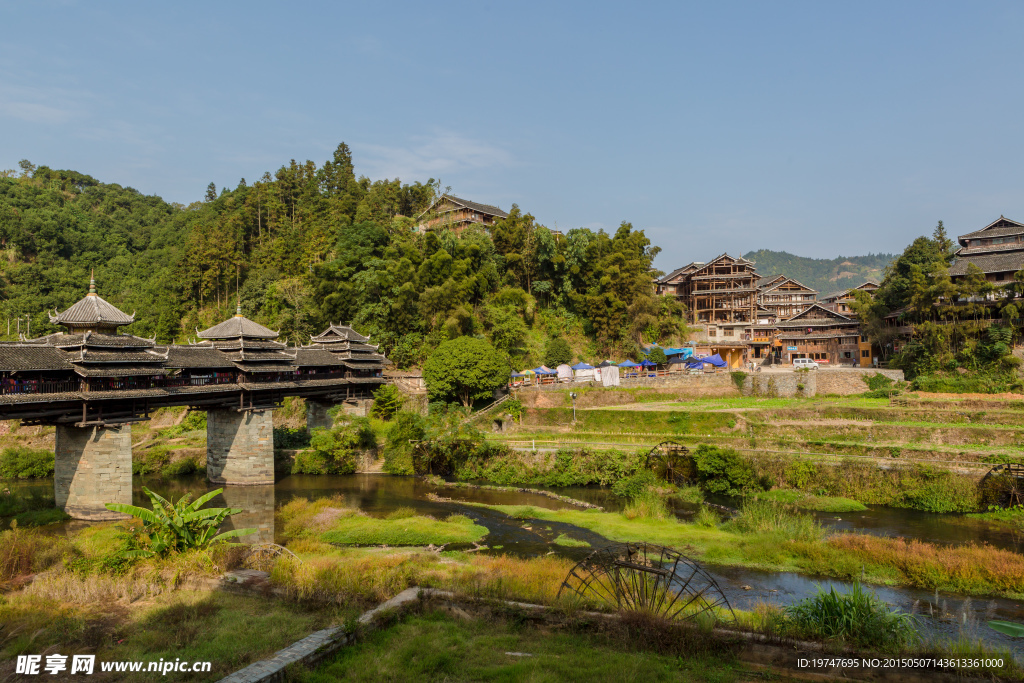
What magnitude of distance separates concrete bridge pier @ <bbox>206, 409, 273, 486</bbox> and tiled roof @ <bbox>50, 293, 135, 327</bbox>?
29.4 feet

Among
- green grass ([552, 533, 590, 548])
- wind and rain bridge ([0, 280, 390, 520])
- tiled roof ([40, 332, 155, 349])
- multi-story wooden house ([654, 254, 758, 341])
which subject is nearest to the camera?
green grass ([552, 533, 590, 548])

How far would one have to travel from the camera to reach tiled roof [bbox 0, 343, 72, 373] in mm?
22706

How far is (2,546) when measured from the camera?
18.2 meters

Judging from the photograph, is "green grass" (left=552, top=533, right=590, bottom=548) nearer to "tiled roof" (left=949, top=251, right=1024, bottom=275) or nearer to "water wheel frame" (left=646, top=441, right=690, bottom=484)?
"water wheel frame" (left=646, top=441, right=690, bottom=484)

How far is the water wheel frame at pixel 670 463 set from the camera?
1190 inches

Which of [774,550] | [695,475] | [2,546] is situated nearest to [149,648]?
[2,546]

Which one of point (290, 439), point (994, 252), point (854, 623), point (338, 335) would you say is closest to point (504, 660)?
point (854, 623)

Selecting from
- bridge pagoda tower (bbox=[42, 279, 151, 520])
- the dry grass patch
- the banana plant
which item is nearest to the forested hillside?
bridge pagoda tower (bbox=[42, 279, 151, 520])

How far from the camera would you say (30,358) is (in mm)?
23734

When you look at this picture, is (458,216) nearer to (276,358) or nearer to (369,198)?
(369,198)

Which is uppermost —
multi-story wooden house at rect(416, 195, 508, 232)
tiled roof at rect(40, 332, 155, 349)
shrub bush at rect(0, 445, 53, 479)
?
multi-story wooden house at rect(416, 195, 508, 232)

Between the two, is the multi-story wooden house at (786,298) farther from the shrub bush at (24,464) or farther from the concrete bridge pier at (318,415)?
the shrub bush at (24,464)

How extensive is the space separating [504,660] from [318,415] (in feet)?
117

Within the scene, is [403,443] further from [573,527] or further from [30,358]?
[30,358]
